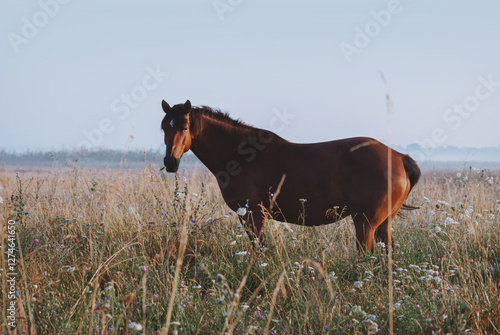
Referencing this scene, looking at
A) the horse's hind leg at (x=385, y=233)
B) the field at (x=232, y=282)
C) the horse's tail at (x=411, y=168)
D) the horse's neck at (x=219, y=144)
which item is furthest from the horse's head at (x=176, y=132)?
the horse's tail at (x=411, y=168)

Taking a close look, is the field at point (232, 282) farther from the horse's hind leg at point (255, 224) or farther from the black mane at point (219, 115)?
the black mane at point (219, 115)

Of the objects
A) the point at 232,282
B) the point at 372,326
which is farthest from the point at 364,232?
the point at 372,326

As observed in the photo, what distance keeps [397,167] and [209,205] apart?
407cm

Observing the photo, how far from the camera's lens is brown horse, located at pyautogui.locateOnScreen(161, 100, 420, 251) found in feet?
16.3

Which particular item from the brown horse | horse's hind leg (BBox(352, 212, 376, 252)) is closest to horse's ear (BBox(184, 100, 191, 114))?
the brown horse

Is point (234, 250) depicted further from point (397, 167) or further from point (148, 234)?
point (397, 167)

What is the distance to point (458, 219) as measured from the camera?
668cm

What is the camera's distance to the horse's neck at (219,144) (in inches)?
217

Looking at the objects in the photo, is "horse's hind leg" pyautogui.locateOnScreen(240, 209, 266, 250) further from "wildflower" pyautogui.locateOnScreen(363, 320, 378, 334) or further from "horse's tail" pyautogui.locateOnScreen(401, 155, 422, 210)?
"wildflower" pyautogui.locateOnScreen(363, 320, 378, 334)

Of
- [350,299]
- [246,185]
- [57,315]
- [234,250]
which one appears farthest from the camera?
[246,185]

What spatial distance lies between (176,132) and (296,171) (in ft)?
5.32

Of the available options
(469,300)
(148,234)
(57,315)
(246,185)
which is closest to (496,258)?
(469,300)

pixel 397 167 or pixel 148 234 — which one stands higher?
pixel 397 167

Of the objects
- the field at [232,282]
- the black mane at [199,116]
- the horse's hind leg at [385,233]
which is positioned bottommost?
the field at [232,282]
